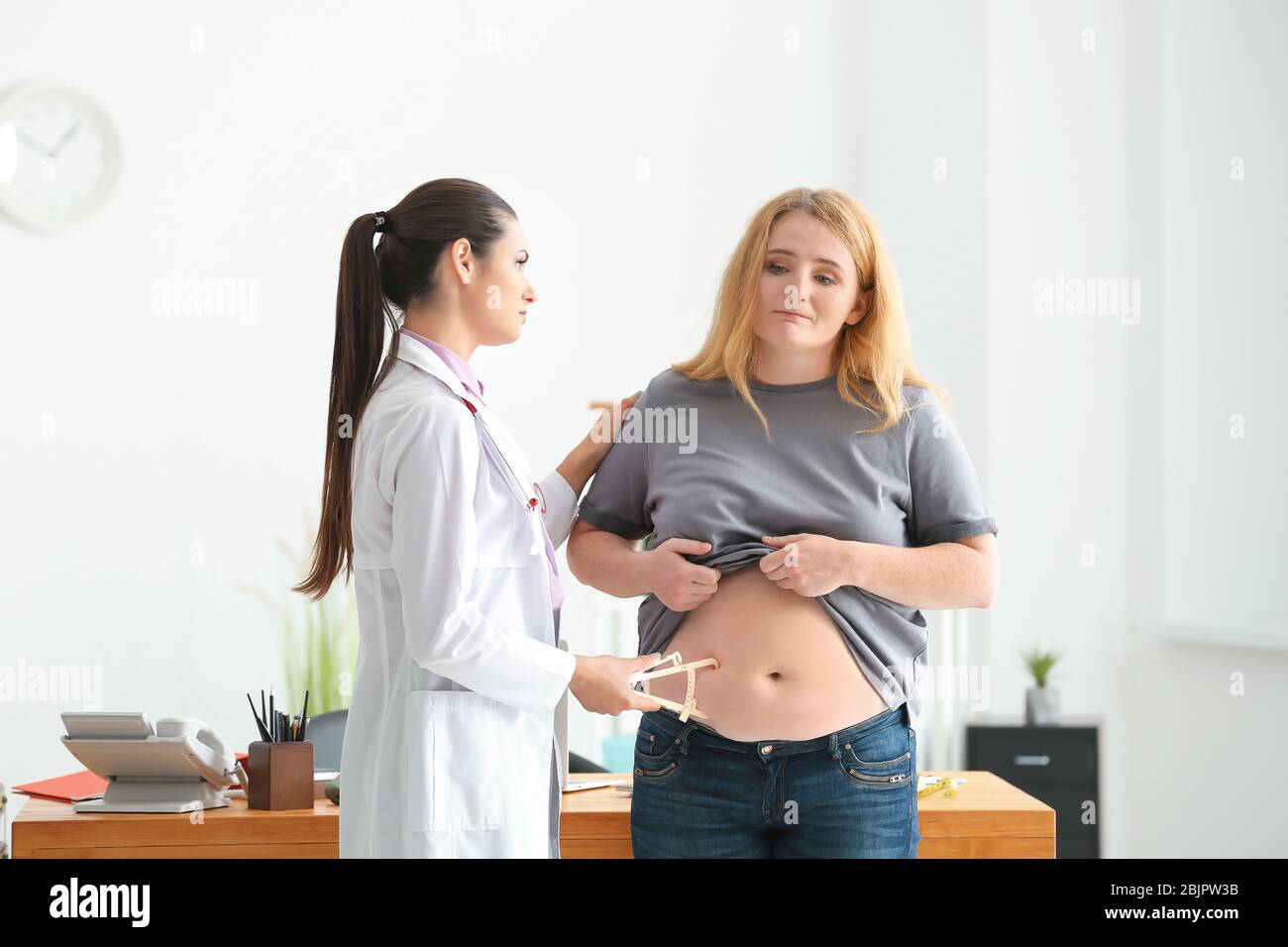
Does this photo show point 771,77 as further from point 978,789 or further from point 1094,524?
point 978,789

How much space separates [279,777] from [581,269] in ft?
8.69

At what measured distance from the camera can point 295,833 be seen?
1988mm

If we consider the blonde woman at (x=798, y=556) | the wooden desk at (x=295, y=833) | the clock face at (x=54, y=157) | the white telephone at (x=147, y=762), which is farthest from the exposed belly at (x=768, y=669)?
the clock face at (x=54, y=157)

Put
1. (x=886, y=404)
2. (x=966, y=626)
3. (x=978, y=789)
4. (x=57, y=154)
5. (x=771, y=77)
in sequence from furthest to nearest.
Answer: (x=771, y=77) → (x=966, y=626) → (x=57, y=154) → (x=978, y=789) → (x=886, y=404)

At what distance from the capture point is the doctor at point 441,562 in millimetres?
1436

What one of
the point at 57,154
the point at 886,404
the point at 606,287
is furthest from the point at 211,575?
the point at 886,404

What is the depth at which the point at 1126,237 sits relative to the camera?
4.23 metres

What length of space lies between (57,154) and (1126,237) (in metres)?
3.40

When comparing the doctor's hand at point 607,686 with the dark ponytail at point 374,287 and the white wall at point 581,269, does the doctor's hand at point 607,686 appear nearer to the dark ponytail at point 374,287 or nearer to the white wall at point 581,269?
the dark ponytail at point 374,287

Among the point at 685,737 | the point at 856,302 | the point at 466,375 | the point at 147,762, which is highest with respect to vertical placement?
the point at 856,302

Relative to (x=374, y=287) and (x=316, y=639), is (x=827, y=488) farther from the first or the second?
(x=316, y=639)

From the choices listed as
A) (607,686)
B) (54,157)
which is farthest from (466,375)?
(54,157)

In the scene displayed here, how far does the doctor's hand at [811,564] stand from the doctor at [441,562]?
0.20m

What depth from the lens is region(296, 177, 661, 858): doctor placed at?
144 cm
